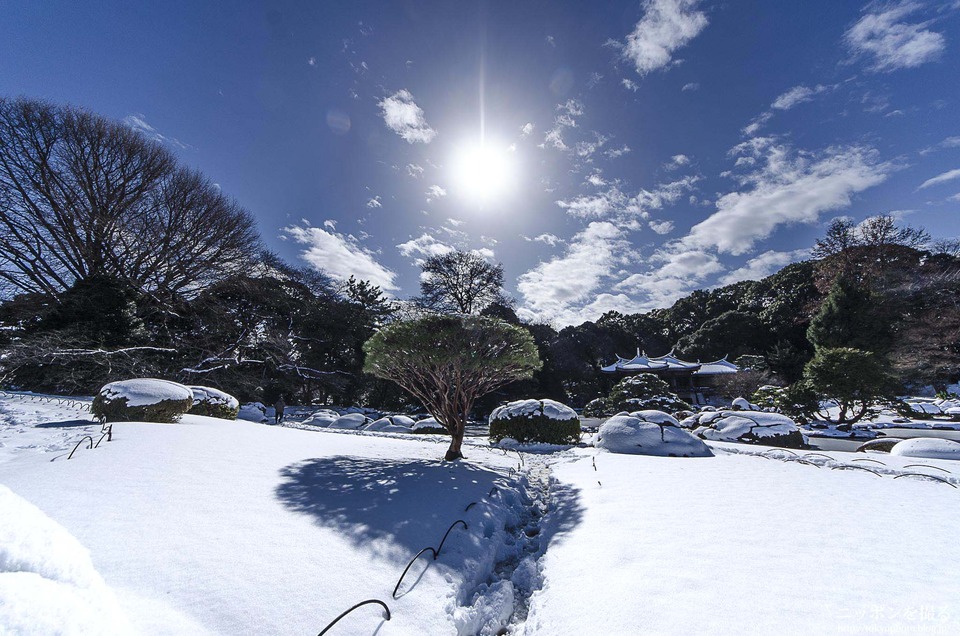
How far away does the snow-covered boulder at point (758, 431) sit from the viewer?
11.3 m

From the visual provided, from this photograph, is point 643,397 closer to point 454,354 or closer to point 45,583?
point 454,354

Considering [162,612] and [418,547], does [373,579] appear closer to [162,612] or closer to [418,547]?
[418,547]

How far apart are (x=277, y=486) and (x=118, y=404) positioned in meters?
5.91

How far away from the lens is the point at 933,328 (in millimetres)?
20484

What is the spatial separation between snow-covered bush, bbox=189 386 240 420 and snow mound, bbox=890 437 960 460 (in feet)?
64.0

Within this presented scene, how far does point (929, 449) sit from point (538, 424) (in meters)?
9.59

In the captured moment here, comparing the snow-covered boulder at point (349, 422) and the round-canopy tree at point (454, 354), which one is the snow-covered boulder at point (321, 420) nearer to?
the snow-covered boulder at point (349, 422)

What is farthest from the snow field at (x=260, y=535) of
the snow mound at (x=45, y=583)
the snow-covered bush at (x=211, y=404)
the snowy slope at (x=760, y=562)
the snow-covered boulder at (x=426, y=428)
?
the snow-covered boulder at (x=426, y=428)

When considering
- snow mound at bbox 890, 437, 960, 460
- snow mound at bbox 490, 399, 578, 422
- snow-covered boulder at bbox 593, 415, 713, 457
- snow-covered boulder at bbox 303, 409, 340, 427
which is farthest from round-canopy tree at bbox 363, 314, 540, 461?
snow-covered boulder at bbox 303, 409, 340, 427

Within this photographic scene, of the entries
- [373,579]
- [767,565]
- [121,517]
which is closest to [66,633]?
[373,579]

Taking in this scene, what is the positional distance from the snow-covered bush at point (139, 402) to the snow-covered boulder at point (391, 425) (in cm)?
977

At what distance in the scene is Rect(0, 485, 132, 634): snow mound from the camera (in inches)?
46.6

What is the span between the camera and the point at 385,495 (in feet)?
16.1

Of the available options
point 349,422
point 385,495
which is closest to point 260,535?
point 385,495
